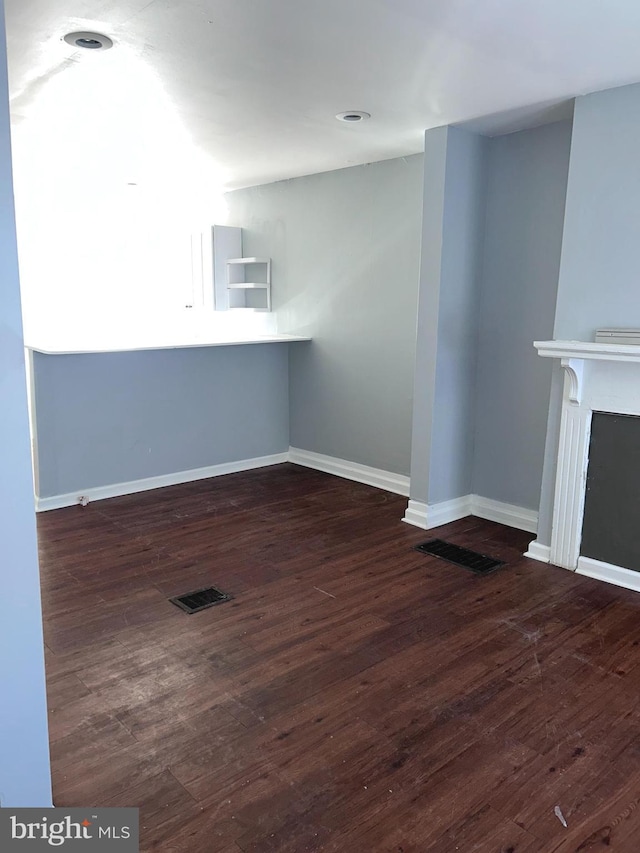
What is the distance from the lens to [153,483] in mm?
4906

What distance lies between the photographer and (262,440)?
5.59 metres

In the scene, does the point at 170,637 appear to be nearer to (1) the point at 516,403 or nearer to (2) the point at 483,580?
(2) the point at 483,580

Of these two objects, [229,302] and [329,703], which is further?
[229,302]

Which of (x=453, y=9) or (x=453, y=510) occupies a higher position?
(x=453, y=9)

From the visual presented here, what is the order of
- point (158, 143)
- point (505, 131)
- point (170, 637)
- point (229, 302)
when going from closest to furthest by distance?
point (170, 637)
point (505, 131)
point (158, 143)
point (229, 302)

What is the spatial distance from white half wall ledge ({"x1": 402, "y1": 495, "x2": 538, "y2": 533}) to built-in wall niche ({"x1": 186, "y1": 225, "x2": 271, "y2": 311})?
8.26 ft

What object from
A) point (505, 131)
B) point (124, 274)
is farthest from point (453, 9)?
point (124, 274)

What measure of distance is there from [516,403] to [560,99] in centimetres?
173

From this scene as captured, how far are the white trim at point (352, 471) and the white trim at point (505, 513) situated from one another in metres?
0.58

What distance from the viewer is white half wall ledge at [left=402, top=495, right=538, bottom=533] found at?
4.11m

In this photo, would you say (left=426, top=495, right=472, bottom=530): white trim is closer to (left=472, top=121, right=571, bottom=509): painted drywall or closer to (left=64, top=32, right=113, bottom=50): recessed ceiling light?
(left=472, top=121, right=571, bottom=509): painted drywall

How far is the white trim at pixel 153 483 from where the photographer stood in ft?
14.5

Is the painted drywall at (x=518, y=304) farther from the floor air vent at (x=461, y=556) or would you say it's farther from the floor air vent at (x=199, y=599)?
the floor air vent at (x=199, y=599)

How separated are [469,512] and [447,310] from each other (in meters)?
1.41
